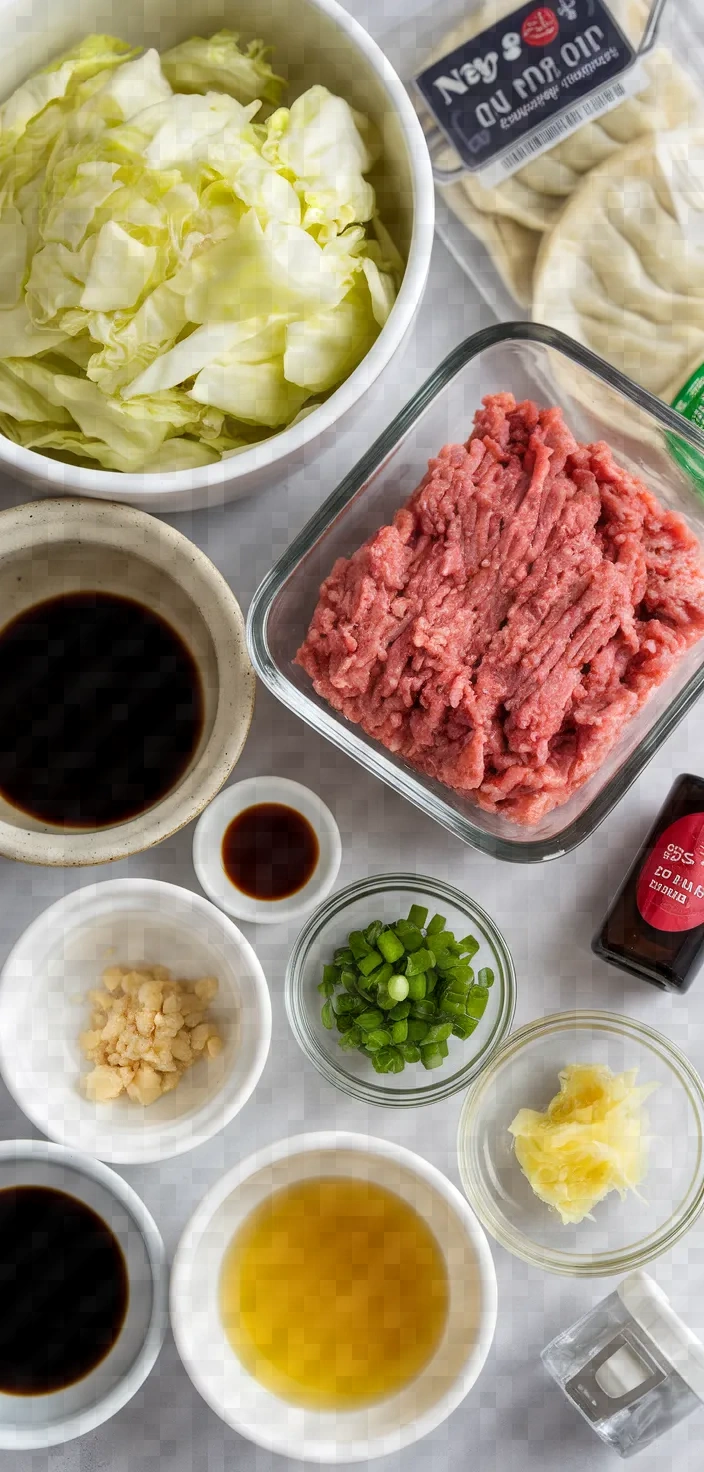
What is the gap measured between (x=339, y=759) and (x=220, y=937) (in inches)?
19.1

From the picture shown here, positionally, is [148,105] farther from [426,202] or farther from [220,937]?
[220,937]

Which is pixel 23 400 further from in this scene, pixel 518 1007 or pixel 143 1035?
pixel 518 1007

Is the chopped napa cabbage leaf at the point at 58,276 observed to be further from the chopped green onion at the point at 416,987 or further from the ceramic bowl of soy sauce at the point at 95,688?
the chopped green onion at the point at 416,987

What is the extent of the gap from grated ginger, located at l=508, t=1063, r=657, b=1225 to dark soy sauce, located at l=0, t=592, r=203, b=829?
104cm

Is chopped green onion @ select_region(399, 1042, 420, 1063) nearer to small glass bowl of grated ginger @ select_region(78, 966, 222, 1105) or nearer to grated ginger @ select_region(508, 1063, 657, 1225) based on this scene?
grated ginger @ select_region(508, 1063, 657, 1225)

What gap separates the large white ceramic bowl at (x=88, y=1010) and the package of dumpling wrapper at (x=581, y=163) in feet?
4.90

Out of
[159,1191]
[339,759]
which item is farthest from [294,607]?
[159,1191]

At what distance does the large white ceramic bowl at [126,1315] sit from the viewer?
2.09 m

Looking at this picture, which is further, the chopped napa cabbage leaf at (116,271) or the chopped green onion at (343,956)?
the chopped green onion at (343,956)

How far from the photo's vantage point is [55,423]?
6.61 ft

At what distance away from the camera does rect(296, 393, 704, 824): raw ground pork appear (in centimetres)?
192

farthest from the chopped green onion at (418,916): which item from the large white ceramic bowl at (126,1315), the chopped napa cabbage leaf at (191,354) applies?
the chopped napa cabbage leaf at (191,354)

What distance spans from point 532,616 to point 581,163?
3.85 ft

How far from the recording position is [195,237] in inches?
71.2
